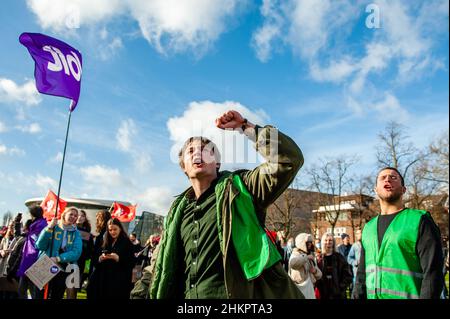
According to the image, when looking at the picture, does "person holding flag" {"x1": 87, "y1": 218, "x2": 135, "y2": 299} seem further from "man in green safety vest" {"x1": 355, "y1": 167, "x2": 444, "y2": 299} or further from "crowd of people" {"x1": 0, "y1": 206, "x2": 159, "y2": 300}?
"man in green safety vest" {"x1": 355, "y1": 167, "x2": 444, "y2": 299}

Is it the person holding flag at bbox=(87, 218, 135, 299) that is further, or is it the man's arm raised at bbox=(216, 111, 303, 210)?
the person holding flag at bbox=(87, 218, 135, 299)

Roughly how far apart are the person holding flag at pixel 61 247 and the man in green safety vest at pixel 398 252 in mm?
5048

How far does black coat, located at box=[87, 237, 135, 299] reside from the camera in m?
6.65

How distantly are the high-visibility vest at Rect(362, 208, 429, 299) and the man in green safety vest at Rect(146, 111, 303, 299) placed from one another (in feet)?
4.16

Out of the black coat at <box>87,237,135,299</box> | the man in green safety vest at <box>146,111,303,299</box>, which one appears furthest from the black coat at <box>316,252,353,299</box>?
the man in green safety vest at <box>146,111,303,299</box>

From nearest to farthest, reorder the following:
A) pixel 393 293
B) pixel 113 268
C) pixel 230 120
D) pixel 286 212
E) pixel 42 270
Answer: pixel 230 120, pixel 393 293, pixel 42 270, pixel 113 268, pixel 286 212

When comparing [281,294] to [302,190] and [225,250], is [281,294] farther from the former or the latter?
[302,190]

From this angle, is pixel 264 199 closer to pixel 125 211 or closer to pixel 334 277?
pixel 334 277

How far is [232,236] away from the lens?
92.3 inches

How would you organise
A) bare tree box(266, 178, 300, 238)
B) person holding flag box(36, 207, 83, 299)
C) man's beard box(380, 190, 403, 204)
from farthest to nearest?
1. bare tree box(266, 178, 300, 238)
2. person holding flag box(36, 207, 83, 299)
3. man's beard box(380, 190, 403, 204)

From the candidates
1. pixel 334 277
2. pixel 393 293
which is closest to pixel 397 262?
pixel 393 293

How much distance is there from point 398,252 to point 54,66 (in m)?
5.54

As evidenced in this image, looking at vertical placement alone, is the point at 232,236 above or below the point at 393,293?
above

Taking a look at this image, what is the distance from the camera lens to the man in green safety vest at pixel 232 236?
89.3 inches
